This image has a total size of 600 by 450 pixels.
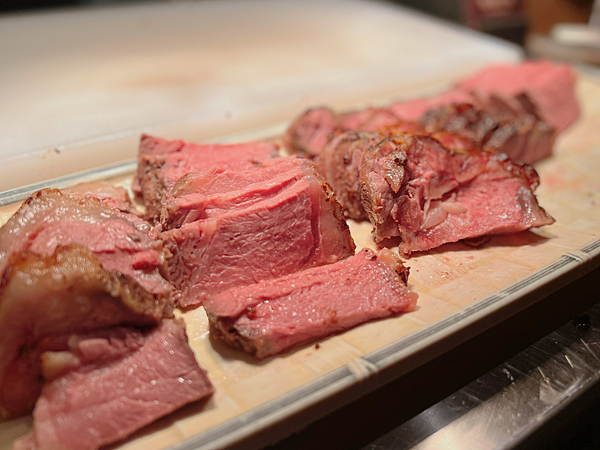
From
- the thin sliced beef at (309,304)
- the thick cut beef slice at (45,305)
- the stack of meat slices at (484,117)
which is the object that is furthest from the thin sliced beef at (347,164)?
the thick cut beef slice at (45,305)

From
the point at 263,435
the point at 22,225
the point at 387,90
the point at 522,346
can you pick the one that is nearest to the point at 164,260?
the point at 22,225

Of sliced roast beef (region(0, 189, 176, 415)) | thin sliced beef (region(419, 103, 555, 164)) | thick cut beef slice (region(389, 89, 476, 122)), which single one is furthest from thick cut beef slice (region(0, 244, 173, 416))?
thick cut beef slice (region(389, 89, 476, 122))

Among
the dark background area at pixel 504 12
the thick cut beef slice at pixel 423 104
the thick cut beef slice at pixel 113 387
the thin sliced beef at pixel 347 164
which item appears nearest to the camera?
the thick cut beef slice at pixel 113 387

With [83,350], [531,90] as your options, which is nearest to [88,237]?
[83,350]

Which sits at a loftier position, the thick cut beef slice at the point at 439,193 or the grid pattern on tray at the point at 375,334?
the thick cut beef slice at the point at 439,193

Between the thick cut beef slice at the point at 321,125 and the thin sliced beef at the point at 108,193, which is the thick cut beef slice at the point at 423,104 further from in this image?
the thin sliced beef at the point at 108,193

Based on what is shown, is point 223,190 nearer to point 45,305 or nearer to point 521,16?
point 45,305

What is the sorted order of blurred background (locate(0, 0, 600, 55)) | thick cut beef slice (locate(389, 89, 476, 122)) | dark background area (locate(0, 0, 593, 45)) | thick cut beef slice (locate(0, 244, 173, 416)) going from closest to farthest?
thick cut beef slice (locate(0, 244, 173, 416))
thick cut beef slice (locate(389, 89, 476, 122))
blurred background (locate(0, 0, 600, 55))
dark background area (locate(0, 0, 593, 45))

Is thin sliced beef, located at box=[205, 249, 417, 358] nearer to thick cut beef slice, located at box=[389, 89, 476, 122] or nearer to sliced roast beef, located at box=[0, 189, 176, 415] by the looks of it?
sliced roast beef, located at box=[0, 189, 176, 415]
